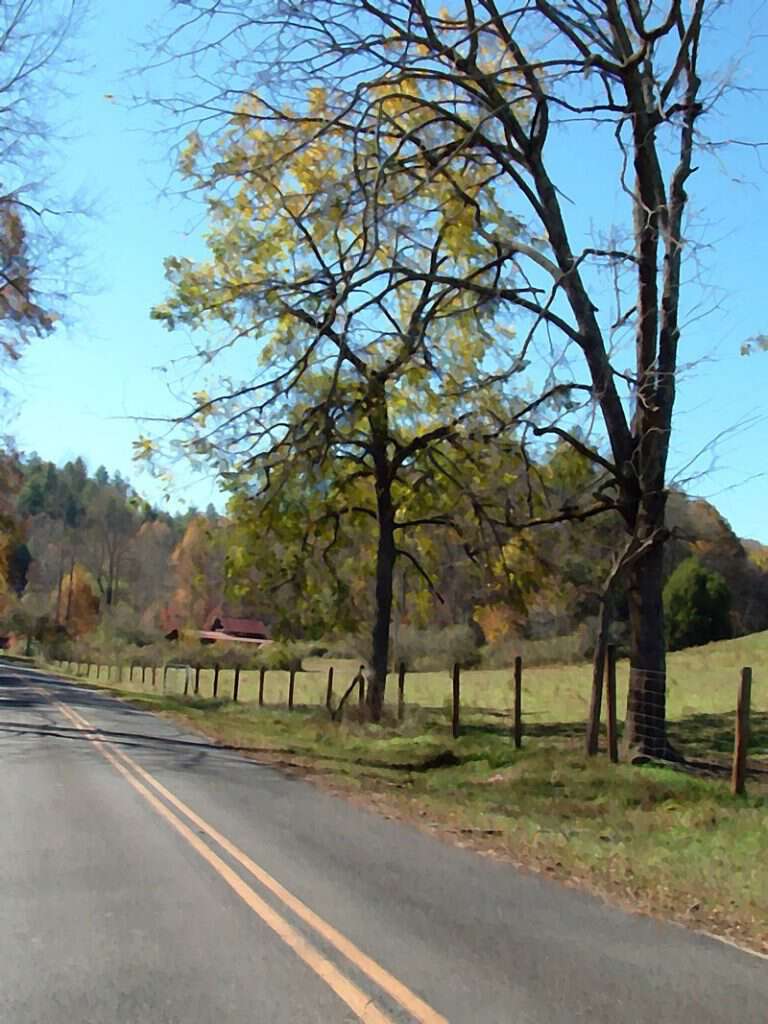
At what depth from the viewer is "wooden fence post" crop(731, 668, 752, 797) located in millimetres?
12102

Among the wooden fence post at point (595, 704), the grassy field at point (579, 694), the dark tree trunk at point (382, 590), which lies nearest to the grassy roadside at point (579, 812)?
the wooden fence post at point (595, 704)

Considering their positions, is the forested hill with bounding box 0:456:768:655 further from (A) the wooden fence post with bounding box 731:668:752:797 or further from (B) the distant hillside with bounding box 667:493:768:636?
(A) the wooden fence post with bounding box 731:668:752:797

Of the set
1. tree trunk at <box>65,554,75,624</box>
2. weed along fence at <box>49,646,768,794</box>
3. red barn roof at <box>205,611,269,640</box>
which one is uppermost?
tree trunk at <box>65,554,75,624</box>

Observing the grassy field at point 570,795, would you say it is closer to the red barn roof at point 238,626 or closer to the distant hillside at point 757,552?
the distant hillside at point 757,552

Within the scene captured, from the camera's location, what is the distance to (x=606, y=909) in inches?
322

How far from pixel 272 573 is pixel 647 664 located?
12.1m

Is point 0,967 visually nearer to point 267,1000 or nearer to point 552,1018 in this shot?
point 267,1000

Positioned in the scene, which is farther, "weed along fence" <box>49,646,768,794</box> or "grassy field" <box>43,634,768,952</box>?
"weed along fence" <box>49,646,768,794</box>

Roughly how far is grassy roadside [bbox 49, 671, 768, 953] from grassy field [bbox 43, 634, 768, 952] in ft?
0.07

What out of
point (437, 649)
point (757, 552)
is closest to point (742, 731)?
point (437, 649)

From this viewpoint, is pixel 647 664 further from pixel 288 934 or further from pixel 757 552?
pixel 757 552

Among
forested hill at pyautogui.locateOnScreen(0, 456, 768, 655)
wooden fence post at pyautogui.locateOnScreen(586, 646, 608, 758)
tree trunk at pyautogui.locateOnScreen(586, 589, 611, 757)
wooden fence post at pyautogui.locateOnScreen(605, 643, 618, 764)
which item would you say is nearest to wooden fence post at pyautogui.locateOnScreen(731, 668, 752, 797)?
wooden fence post at pyautogui.locateOnScreen(605, 643, 618, 764)

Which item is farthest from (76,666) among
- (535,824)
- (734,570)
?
(535,824)

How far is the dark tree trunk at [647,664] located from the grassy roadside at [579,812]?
2.87ft
